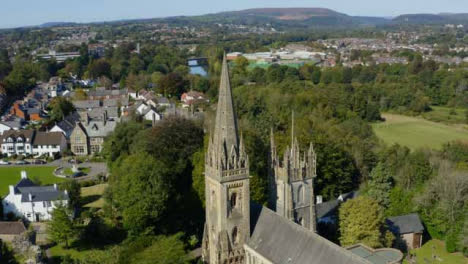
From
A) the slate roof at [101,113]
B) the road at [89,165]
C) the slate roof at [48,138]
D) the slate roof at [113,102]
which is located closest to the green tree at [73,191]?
the road at [89,165]

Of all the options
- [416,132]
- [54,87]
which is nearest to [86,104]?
[54,87]

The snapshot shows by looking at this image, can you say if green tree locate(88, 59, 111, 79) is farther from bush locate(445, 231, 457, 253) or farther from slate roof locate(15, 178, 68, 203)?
bush locate(445, 231, 457, 253)

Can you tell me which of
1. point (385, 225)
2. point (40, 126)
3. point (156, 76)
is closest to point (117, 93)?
point (156, 76)

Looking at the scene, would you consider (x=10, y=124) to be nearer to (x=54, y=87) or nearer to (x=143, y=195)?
(x=54, y=87)

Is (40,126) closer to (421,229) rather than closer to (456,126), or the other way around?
(421,229)

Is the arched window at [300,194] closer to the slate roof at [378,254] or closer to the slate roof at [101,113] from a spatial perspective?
the slate roof at [378,254]

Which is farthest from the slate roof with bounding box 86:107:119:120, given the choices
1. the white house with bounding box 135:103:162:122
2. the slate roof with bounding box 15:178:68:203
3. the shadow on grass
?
the slate roof with bounding box 15:178:68:203
